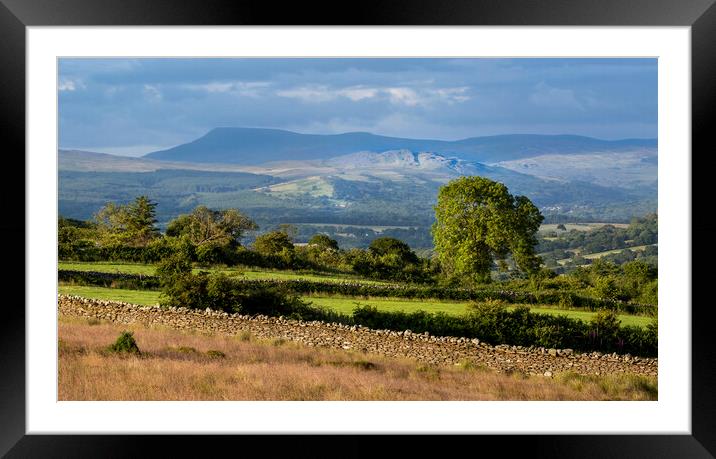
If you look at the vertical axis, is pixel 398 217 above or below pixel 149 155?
below

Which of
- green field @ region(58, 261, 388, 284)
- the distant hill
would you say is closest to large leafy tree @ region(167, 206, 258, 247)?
green field @ region(58, 261, 388, 284)

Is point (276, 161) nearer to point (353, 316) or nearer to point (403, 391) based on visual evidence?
point (353, 316)

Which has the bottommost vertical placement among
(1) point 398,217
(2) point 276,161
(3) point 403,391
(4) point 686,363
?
(3) point 403,391

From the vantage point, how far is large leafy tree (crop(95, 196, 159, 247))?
12789 millimetres

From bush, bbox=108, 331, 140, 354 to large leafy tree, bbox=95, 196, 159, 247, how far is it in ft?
13.0

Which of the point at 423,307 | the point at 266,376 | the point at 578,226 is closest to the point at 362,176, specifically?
the point at 423,307

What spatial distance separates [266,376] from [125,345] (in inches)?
71.9

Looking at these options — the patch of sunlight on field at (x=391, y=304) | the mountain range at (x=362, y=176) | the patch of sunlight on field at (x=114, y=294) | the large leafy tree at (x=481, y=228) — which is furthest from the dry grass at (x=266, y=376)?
the mountain range at (x=362, y=176)

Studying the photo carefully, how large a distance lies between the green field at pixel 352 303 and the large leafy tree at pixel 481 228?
84cm

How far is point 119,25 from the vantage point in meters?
5.61

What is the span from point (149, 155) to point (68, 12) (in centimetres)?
801

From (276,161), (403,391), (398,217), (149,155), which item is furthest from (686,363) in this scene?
(149,155)

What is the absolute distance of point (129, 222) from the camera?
12898 millimetres

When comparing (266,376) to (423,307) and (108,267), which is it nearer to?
(423,307)
